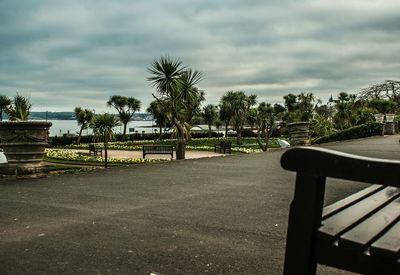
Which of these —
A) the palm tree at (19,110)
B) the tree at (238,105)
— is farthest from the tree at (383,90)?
the palm tree at (19,110)

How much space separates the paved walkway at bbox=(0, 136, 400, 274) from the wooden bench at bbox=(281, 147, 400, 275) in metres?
1.63

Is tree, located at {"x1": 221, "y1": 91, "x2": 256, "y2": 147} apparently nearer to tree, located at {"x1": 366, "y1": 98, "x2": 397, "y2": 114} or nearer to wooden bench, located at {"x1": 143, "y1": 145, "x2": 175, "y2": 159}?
tree, located at {"x1": 366, "y1": 98, "x2": 397, "y2": 114}

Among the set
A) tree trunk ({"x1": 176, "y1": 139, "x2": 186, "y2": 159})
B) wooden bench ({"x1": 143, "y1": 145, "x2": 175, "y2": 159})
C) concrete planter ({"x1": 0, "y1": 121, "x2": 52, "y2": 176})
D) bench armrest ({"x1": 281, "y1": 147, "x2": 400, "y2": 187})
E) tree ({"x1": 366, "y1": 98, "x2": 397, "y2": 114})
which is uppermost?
tree ({"x1": 366, "y1": 98, "x2": 397, "y2": 114})

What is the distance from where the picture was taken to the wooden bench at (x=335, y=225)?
1.67 m

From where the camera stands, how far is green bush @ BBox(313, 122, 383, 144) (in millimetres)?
24781

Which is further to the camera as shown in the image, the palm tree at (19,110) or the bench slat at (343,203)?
the palm tree at (19,110)

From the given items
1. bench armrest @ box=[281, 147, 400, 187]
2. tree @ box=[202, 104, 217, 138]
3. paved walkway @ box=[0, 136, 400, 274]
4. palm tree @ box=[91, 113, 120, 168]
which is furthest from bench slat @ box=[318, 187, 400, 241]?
tree @ box=[202, 104, 217, 138]

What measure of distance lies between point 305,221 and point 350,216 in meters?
→ 0.30

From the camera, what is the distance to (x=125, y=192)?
7234 mm

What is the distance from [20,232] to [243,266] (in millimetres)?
2589

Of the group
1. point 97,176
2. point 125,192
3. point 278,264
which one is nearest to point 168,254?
point 278,264

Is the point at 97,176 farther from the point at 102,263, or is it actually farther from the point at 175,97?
the point at 175,97

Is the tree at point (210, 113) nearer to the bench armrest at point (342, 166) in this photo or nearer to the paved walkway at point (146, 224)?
the paved walkway at point (146, 224)

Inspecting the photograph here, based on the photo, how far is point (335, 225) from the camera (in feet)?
6.24
